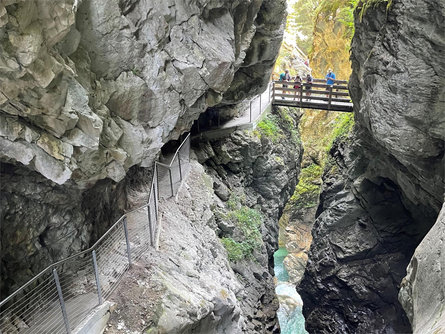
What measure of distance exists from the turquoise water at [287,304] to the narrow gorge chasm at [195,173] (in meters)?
5.73

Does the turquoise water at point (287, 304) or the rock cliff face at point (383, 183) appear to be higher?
the rock cliff face at point (383, 183)

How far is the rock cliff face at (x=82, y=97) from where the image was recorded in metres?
4.91

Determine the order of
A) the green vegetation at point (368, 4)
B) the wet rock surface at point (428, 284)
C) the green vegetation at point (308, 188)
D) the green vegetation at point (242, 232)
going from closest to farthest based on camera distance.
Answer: the wet rock surface at point (428, 284), the green vegetation at point (368, 4), the green vegetation at point (242, 232), the green vegetation at point (308, 188)

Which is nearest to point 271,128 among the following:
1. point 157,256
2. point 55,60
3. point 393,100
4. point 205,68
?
point 393,100

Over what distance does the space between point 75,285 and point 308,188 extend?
25.5 metres

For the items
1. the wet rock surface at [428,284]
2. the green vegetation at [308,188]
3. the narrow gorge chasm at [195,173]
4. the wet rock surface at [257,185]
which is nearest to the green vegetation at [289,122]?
the wet rock surface at [257,185]

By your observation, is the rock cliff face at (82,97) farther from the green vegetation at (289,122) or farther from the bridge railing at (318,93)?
the green vegetation at (289,122)

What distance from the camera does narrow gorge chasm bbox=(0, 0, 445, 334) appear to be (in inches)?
221

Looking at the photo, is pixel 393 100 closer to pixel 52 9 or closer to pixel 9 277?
pixel 52 9

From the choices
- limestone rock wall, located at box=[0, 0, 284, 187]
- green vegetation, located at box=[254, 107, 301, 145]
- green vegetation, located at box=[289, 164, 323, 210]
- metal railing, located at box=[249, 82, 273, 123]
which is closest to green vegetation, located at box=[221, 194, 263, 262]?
green vegetation, located at box=[254, 107, 301, 145]

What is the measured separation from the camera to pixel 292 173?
67.8 feet

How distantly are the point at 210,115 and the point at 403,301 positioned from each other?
36.8 ft

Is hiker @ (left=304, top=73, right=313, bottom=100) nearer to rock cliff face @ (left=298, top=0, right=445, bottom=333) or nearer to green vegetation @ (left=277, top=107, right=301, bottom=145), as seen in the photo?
green vegetation @ (left=277, top=107, right=301, bottom=145)

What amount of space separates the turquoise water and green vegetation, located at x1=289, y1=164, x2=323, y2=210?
4.30m
